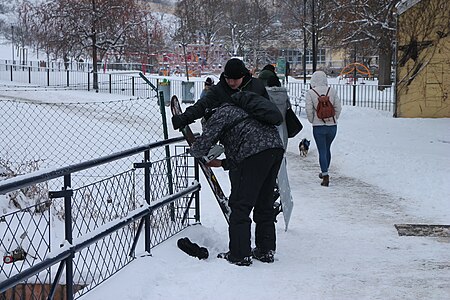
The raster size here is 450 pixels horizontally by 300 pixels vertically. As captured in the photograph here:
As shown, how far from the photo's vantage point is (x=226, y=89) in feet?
23.2

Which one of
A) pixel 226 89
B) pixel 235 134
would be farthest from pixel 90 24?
pixel 235 134

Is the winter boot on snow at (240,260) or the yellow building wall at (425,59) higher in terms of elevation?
the yellow building wall at (425,59)

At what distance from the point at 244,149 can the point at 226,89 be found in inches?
29.7

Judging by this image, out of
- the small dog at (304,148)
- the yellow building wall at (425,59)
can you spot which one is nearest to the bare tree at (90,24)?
the yellow building wall at (425,59)

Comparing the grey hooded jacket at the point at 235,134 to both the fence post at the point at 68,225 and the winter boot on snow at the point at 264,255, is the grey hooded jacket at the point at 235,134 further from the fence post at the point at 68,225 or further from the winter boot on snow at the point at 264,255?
the fence post at the point at 68,225

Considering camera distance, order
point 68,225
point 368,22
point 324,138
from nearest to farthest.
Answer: point 68,225 → point 324,138 → point 368,22

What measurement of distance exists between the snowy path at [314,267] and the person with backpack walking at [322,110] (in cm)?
220

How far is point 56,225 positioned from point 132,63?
153 feet

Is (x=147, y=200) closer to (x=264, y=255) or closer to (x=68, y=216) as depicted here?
(x=264, y=255)

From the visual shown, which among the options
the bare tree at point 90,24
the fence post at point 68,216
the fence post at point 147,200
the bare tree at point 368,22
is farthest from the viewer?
the bare tree at point 90,24

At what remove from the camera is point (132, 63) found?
55562mm

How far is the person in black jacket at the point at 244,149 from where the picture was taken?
655cm

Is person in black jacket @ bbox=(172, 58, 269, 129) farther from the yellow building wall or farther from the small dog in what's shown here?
the yellow building wall

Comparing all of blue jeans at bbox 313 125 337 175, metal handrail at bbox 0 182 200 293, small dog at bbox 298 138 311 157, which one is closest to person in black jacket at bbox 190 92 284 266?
metal handrail at bbox 0 182 200 293
